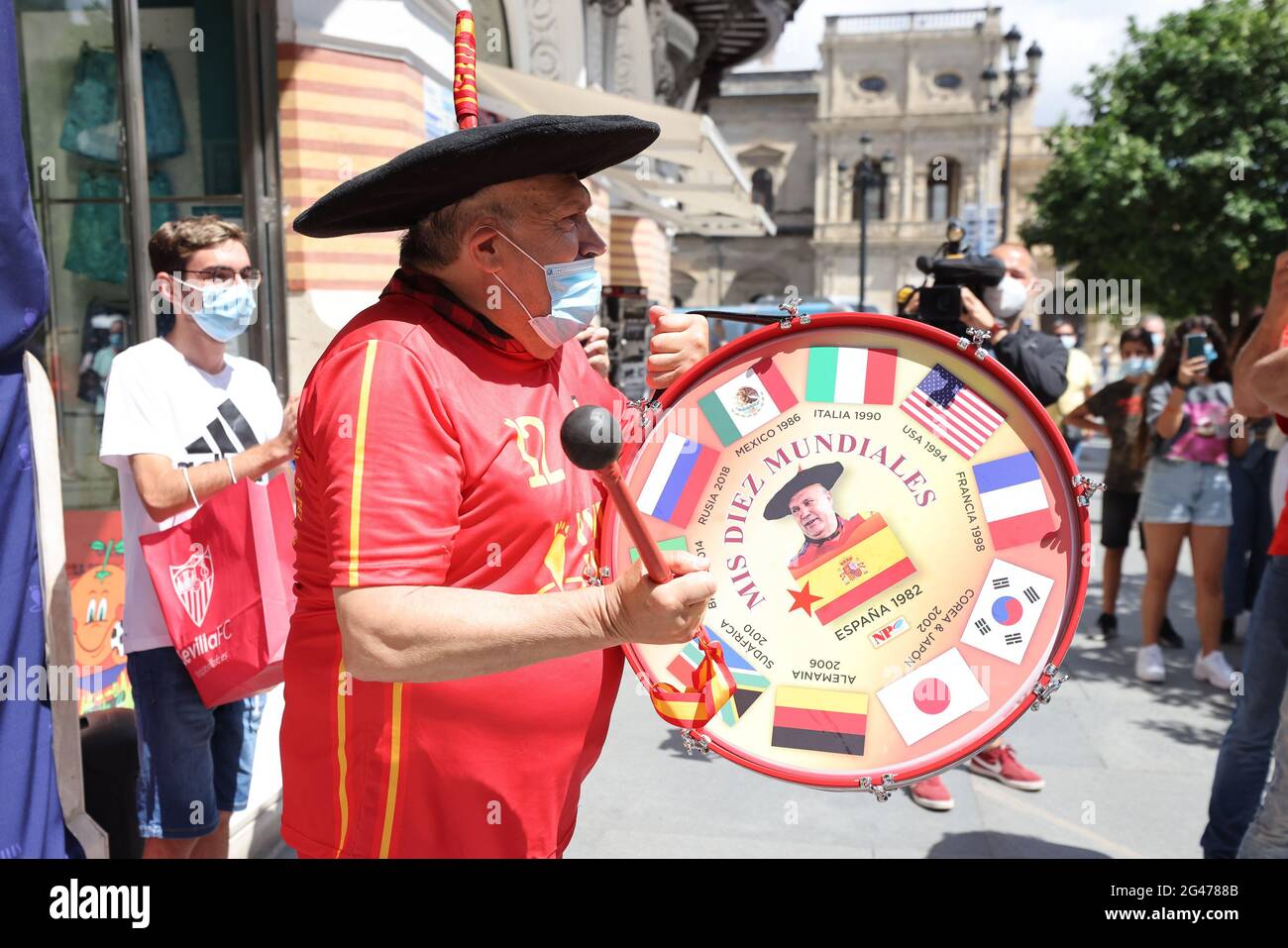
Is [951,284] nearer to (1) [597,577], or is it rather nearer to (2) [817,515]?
(2) [817,515]

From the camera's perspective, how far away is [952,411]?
5.35ft

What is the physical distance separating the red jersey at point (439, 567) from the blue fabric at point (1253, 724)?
205 centimetres

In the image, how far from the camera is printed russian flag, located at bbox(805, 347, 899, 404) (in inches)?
64.5

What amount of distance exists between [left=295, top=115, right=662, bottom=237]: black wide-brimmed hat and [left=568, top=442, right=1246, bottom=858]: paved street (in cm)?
207

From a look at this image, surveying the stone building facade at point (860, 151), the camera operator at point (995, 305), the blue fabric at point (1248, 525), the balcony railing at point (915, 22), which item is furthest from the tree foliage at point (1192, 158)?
the balcony railing at point (915, 22)

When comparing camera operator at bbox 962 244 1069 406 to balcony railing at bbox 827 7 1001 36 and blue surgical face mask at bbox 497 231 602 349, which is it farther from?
balcony railing at bbox 827 7 1001 36

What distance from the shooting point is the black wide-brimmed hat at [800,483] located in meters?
1.65

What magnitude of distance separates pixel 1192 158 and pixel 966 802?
12846 mm

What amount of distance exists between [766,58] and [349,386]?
61.6 feet

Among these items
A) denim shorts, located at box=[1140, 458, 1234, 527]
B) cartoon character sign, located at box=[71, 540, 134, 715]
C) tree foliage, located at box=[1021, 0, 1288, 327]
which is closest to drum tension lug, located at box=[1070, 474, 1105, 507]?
cartoon character sign, located at box=[71, 540, 134, 715]

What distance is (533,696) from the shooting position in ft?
5.33

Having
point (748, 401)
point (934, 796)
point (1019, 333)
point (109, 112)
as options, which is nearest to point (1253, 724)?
point (934, 796)
